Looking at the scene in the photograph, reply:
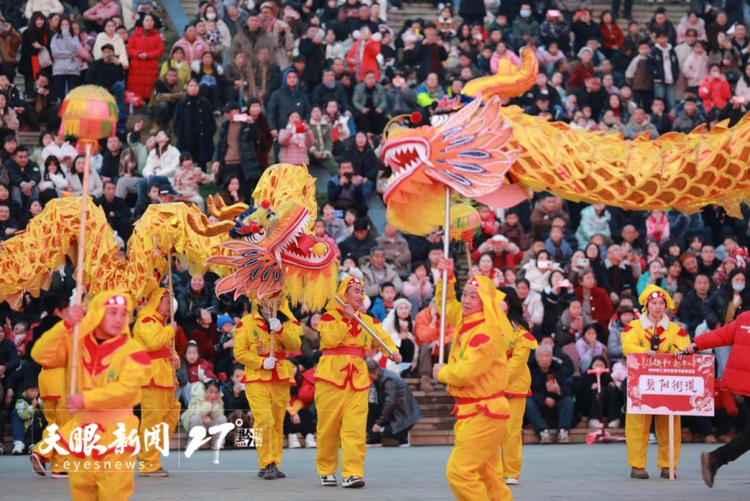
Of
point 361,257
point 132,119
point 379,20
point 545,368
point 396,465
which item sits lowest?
point 396,465

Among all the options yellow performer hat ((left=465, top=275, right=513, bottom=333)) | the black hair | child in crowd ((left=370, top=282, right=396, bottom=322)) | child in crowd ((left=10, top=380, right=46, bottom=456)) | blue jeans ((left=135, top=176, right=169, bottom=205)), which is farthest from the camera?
blue jeans ((left=135, top=176, right=169, bottom=205))

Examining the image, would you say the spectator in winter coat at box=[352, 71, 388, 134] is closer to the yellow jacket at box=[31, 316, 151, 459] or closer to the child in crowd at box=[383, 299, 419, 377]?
the child in crowd at box=[383, 299, 419, 377]

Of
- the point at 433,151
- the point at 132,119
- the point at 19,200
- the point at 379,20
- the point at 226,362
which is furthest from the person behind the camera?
the point at 379,20

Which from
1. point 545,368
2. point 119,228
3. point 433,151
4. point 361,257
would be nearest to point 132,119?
point 119,228

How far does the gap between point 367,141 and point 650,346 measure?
7024 millimetres

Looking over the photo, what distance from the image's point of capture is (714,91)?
2020 centimetres

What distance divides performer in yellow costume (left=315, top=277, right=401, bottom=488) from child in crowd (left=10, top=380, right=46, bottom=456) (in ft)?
12.4

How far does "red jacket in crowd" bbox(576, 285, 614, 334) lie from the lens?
632 inches

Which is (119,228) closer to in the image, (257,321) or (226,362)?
(226,362)

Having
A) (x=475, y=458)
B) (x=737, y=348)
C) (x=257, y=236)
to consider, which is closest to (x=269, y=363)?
(x=257, y=236)

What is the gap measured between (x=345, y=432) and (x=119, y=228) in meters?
6.01

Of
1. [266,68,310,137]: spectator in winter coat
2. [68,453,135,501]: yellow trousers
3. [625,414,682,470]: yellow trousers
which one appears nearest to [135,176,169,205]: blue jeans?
[266,68,310,137]: spectator in winter coat

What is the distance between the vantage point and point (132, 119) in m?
18.4

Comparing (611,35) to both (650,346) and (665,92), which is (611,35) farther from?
(650,346)
